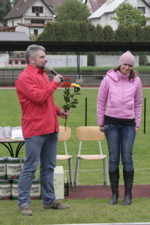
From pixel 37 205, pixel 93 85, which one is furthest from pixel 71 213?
pixel 93 85

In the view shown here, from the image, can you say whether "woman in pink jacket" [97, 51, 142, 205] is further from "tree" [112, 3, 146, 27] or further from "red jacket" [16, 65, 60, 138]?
"tree" [112, 3, 146, 27]

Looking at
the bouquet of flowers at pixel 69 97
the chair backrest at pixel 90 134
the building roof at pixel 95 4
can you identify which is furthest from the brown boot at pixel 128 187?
the building roof at pixel 95 4

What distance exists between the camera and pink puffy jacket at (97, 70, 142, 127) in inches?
274

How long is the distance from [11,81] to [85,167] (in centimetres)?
3387

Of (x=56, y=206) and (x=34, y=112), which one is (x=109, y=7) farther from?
(x=34, y=112)

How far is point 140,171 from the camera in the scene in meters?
10.2

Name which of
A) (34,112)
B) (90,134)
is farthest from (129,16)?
(34,112)

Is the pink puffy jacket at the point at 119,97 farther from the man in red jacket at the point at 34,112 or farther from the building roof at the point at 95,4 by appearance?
the building roof at the point at 95,4

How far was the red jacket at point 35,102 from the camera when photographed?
20.8ft

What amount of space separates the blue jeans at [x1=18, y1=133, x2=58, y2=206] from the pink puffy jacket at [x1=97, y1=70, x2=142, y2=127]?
2.60 ft

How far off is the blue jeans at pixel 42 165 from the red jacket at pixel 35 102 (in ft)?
0.37

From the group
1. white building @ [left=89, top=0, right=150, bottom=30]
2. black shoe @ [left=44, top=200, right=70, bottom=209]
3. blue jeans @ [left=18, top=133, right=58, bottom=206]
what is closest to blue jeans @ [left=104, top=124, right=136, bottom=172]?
blue jeans @ [left=18, top=133, right=58, bottom=206]

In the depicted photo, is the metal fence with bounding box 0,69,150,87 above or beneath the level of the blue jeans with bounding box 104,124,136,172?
beneath

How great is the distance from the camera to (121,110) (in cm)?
696
